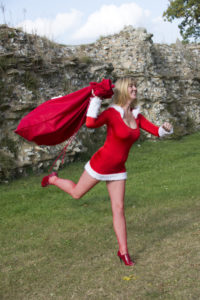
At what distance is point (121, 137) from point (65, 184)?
1.11 metres

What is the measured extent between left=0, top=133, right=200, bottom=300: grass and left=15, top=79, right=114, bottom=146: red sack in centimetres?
168

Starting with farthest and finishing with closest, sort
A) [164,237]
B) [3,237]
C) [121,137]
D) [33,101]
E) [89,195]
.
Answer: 1. [33,101]
2. [89,195]
3. [3,237]
4. [164,237]
5. [121,137]

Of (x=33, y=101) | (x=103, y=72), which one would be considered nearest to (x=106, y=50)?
(x=103, y=72)

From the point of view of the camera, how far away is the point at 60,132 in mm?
4973

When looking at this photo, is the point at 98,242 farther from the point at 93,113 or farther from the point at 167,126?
the point at 93,113

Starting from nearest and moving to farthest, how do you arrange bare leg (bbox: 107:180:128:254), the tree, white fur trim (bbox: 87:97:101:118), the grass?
the grass, white fur trim (bbox: 87:97:101:118), bare leg (bbox: 107:180:128:254), the tree

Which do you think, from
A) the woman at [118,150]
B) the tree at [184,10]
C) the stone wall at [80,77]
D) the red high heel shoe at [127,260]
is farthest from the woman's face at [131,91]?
the tree at [184,10]

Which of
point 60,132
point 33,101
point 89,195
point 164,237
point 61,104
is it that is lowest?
point 89,195

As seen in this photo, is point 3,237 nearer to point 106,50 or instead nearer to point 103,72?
point 103,72

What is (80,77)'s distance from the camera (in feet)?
46.5

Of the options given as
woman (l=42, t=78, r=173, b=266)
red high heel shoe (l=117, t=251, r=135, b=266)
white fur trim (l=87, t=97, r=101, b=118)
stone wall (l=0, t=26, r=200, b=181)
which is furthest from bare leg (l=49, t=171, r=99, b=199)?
stone wall (l=0, t=26, r=200, b=181)

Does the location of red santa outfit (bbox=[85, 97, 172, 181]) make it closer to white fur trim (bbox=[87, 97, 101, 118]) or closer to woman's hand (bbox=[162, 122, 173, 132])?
white fur trim (bbox=[87, 97, 101, 118])

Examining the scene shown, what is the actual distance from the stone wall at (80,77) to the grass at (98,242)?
4.04 feet

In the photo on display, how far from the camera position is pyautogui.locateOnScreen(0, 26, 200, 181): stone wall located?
10945 millimetres
